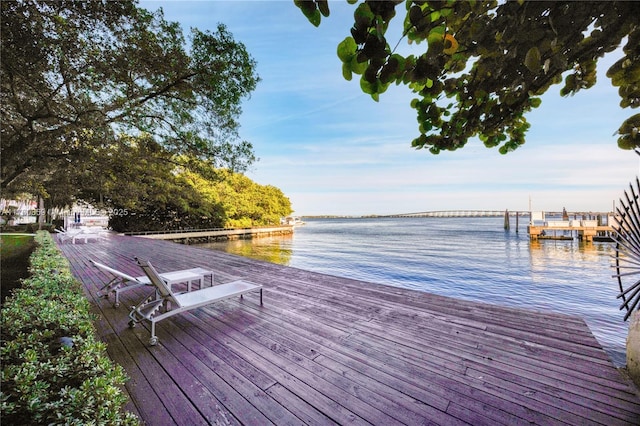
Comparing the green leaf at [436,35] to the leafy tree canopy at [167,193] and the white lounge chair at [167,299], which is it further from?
the leafy tree canopy at [167,193]

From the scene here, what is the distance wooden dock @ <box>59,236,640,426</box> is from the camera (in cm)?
191

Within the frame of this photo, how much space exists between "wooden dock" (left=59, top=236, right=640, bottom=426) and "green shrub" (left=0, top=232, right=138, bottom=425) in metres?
0.52

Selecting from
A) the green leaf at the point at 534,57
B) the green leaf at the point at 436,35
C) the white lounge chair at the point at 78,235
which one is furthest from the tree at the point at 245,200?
the green leaf at the point at 534,57

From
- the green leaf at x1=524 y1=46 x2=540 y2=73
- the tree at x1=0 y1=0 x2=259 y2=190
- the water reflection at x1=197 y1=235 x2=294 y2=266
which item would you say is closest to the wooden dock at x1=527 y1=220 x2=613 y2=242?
the water reflection at x1=197 y1=235 x2=294 y2=266

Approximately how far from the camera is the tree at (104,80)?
4.45 m

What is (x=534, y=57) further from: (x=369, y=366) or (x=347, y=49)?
(x=369, y=366)

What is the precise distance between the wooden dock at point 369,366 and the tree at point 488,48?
194 cm

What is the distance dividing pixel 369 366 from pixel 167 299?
2466 mm

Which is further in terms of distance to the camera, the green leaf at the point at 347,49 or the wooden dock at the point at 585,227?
the wooden dock at the point at 585,227

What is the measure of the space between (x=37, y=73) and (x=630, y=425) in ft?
27.9

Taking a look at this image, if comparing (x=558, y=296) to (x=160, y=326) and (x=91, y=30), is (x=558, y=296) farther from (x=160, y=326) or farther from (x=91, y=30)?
(x=91, y=30)

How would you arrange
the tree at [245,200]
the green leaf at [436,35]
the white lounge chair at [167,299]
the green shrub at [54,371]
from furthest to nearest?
the tree at [245,200] → the white lounge chair at [167,299] → the green shrub at [54,371] → the green leaf at [436,35]

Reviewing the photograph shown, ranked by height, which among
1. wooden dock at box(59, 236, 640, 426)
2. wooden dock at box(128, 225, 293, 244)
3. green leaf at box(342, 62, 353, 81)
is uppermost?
green leaf at box(342, 62, 353, 81)

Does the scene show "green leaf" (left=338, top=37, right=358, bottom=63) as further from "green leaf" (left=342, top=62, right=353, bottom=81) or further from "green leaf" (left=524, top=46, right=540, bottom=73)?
"green leaf" (left=524, top=46, right=540, bottom=73)
